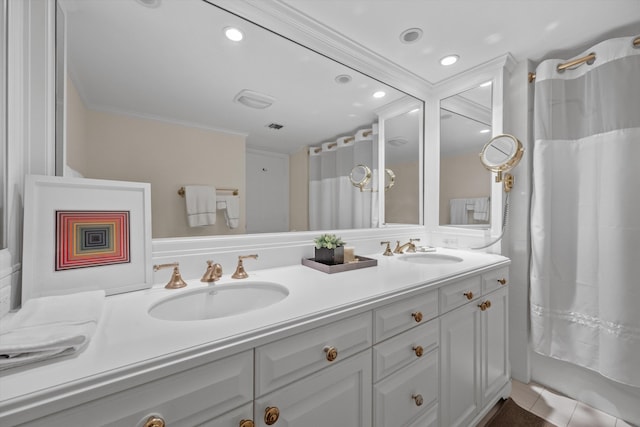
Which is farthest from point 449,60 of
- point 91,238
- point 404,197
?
point 91,238

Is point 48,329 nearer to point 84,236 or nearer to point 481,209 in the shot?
point 84,236

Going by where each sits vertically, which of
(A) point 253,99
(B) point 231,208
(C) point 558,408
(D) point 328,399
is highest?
(A) point 253,99

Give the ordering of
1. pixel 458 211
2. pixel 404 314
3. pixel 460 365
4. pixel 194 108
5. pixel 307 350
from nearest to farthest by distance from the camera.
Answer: pixel 307 350 → pixel 404 314 → pixel 194 108 → pixel 460 365 → pixel 458 211

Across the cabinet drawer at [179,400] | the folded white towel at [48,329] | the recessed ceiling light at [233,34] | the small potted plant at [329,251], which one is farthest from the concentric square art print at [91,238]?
the recessed ceiling light at [233,34]

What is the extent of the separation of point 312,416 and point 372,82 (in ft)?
6.03

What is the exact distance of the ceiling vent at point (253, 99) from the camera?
1336 millimetres

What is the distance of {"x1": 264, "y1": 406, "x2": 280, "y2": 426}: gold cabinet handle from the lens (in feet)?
2.23

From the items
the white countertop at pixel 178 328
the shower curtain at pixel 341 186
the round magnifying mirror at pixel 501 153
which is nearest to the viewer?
the white countertop at pixel 178 328

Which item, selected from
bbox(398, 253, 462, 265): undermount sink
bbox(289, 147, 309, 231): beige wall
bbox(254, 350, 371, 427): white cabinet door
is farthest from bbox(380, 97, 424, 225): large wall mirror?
bbox(254, 350, 371, 427): white cabinet door

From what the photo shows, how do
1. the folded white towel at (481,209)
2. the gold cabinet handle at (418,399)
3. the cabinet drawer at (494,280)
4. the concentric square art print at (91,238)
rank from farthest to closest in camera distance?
the folded white towel at (481,209) → the cabinet drawer at (494,280) → the gold cabinet handle at (418,399) → the concentric square art print at (91,238)

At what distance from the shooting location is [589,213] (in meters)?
1.56

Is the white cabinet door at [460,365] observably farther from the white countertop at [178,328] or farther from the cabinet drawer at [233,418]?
the cabinet drawer at [233,418]

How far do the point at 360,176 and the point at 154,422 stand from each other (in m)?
1.57

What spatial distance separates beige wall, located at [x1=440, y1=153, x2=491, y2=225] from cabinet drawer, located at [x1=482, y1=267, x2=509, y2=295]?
0.59 meters
